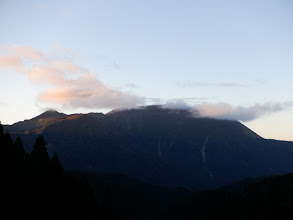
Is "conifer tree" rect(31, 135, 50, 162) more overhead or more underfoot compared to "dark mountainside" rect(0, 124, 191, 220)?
more overhead

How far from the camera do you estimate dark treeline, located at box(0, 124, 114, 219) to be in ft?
190

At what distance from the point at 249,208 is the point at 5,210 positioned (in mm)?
163571

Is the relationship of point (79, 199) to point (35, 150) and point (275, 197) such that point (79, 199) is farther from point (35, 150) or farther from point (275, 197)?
point (275, 197)

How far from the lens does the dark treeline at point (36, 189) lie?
57.8 metres

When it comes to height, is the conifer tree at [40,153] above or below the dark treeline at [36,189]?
above

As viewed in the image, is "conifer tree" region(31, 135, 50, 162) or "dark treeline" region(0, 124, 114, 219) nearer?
"dark treeline" region(0, 124, 114, 219)

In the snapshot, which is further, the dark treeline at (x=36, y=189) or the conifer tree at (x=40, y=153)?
the conifer tree at (x=40, y=153)

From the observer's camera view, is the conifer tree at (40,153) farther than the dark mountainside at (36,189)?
Yes

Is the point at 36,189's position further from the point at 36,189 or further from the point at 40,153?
the point at 40,153

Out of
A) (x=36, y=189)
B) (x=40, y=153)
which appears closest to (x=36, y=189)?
(x=36, y=189)

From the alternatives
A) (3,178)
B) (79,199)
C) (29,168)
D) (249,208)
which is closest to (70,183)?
(79,199)

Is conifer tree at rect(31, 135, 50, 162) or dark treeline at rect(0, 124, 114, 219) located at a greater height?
conifer tree at rect(31, 135, 50, 162)

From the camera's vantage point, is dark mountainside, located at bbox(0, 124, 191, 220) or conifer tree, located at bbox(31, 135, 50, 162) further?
conifer tree, located at bbox(31, 135, 50, 162)

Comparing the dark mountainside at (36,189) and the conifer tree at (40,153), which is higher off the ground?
the conifer tree at (40,153)
